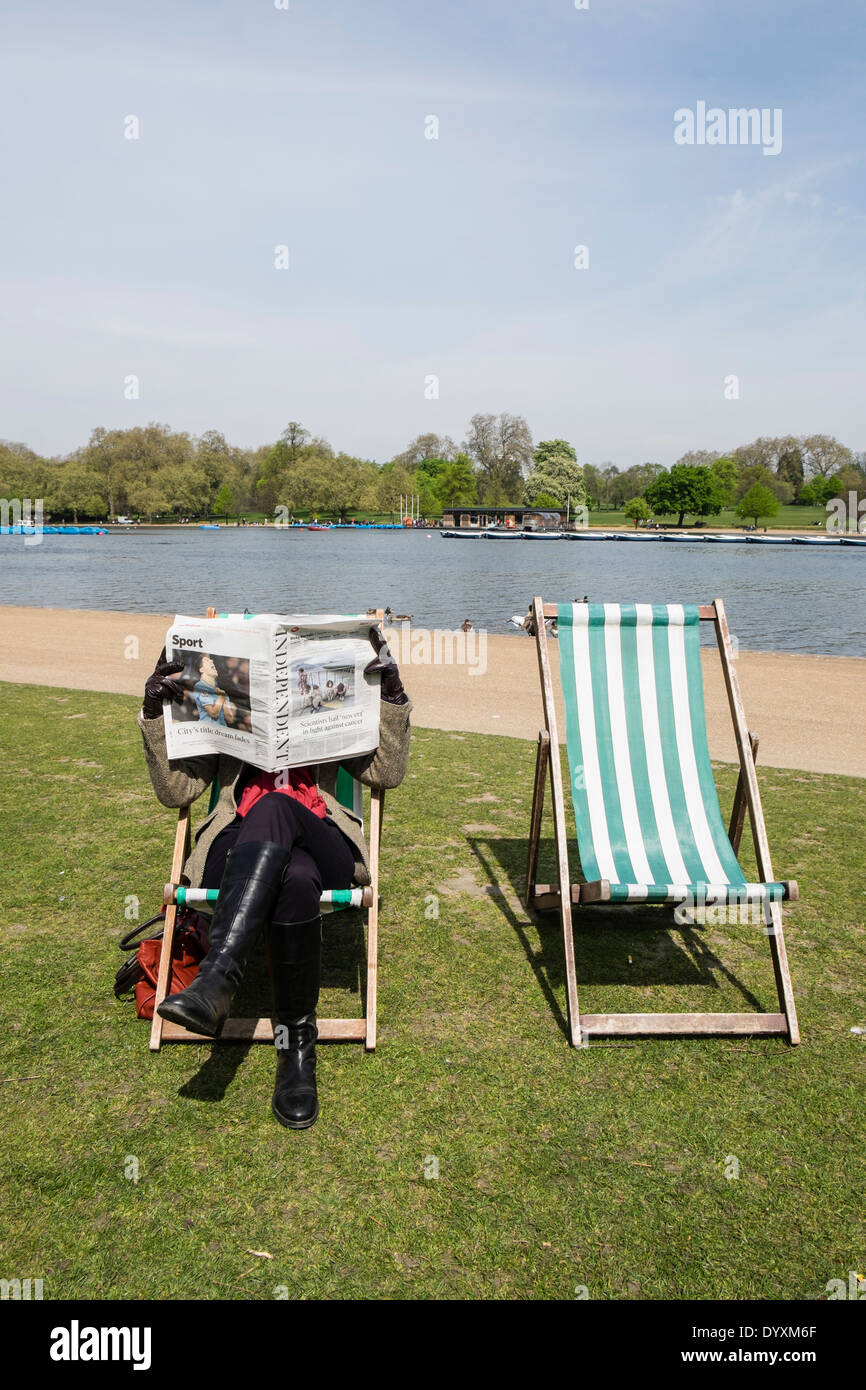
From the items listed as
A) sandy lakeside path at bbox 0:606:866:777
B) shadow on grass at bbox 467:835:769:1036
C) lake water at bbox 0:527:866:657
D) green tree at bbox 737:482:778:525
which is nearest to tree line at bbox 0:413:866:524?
green tree at bbox 737:482:778:525

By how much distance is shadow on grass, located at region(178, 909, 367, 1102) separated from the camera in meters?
3.01

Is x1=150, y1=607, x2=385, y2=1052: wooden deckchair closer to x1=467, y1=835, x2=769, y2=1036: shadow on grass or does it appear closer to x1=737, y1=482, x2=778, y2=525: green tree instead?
x1=467, y1=835, x2=769, y2=1036: shadow on grass

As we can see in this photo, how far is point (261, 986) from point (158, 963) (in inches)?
16.4

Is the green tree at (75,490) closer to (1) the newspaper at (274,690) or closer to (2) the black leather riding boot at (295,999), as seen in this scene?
(1) the newspaper at (274,690)

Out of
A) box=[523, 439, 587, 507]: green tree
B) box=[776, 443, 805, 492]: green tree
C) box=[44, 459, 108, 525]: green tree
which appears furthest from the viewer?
box=[776, 443, 805, 492]: green tree

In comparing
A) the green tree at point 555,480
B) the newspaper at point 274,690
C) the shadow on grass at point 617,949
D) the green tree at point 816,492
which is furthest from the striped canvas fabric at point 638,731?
the green tree at point 816,492

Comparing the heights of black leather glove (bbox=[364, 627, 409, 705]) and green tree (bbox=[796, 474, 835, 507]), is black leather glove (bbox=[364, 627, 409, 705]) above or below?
below

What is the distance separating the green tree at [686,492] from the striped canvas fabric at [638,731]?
389 feet

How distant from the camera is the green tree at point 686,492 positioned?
116375 mm

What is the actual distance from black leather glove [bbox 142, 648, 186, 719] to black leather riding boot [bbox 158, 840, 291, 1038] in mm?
651

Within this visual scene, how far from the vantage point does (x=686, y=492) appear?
117 meters

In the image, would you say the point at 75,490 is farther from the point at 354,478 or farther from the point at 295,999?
the point at 295,999

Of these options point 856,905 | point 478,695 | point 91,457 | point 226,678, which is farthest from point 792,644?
point 91,457
